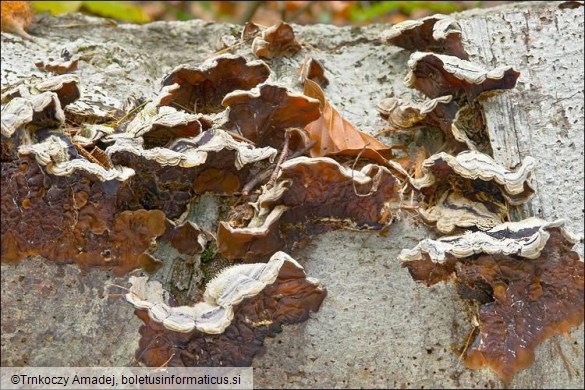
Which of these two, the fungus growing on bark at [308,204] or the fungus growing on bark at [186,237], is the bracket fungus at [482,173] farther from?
the fungus growing on bark at [186,237]

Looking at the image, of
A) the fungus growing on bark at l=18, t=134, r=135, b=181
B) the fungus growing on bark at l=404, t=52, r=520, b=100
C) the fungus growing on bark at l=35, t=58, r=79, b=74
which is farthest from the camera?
the fungus growing on bark at l=35, t=58, r=79, b=74

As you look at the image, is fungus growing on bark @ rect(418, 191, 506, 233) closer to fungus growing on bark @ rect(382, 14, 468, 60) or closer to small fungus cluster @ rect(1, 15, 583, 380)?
small fungus cluster @ rect(1, 15, 583, 380)

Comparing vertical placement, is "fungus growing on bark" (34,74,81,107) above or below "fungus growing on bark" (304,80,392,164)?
above

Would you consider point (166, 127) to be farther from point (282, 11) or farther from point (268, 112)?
point (282, 11)

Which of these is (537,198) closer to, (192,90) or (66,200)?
(192,90)

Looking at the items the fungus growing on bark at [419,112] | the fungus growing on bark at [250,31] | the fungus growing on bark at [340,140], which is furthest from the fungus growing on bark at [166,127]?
the fungus growing on bark at [250,31]

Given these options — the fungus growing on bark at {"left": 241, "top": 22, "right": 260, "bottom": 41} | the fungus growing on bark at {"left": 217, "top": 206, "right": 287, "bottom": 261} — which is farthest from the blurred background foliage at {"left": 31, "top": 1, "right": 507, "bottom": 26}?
the fungus growing on bark at {"left": 217, "top": 206, "right": 287, "bottom": 261}

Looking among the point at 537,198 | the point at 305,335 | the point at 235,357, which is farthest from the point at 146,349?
the point at 537,198

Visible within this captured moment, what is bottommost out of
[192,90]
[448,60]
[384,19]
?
[384,19]
